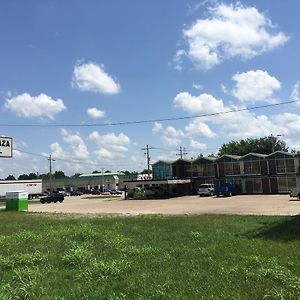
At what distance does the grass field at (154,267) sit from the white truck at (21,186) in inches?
3419

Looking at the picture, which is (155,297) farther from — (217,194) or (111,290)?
(217,194)

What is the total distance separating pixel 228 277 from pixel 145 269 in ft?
6.70

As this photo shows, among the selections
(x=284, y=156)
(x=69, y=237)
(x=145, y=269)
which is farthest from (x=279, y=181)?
(x=145, y=269)

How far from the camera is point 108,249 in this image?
13750 mm

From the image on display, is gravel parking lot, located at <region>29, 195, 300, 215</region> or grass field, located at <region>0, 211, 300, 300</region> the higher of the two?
gravel parking lot, located at <region>29, 195, 300, 215</region>

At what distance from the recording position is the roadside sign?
148 feet

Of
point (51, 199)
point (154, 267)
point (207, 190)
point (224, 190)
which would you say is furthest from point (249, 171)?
point (154, 267)

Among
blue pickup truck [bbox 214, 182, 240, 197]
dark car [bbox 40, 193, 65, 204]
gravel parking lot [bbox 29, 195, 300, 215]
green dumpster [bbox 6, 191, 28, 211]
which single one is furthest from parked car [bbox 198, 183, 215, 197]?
green dumpster [bbox 6, 191, 28, 211]

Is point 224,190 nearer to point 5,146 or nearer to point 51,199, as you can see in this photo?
point 51,199

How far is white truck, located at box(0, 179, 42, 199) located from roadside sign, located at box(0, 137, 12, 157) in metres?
56.0

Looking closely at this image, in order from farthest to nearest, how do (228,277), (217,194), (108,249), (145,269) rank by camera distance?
(217,194) < (108,249) < (145,269) < (228,277)

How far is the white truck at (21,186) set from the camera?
99.8 m

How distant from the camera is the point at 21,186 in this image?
101375 millimetres

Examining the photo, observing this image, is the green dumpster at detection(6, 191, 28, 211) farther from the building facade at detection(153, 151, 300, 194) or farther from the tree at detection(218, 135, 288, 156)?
the tree at detection(218, 135, 288, 156)
